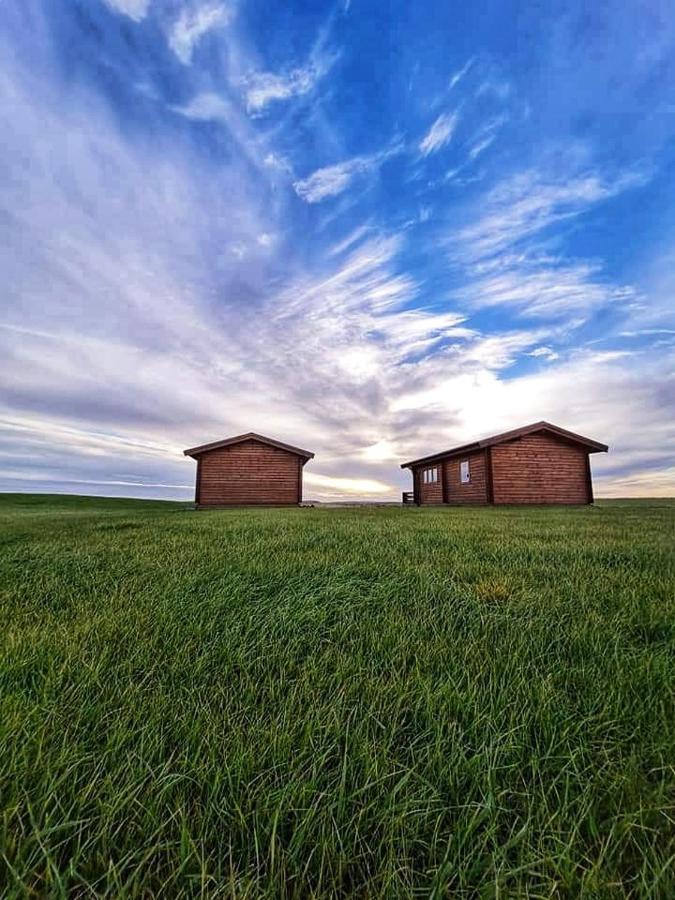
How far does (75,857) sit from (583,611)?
8.98 feet

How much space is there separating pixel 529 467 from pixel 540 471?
804 mm

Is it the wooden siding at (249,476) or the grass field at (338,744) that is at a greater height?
the wooden siding at (249,476)

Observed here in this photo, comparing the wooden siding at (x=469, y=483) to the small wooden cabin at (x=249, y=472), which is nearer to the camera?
the wooden siding at (x=469, y=483)

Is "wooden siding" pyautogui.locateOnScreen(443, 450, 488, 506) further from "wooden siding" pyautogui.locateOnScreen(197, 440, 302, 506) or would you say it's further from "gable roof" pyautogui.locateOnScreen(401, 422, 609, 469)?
"wooden siding" pyautogui.locateOnScreen(197, 440, 302, 506)

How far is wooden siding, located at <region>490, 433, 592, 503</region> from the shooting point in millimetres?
21688

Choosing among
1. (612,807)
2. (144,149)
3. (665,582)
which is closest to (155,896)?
(612,807)

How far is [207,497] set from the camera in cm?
2386

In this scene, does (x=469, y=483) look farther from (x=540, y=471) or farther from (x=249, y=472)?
(x=249, y=472)

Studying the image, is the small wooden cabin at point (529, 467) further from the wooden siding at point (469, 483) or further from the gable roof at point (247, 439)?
the gable roof at point (247, 439)

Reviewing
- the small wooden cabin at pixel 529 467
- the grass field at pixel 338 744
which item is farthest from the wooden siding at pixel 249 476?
the grass field at pixel 338 744

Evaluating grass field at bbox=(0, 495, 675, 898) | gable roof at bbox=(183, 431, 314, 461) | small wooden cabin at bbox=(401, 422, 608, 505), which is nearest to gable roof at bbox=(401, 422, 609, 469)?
small wooden cabin at bbox=(401, 422, 608, 505)

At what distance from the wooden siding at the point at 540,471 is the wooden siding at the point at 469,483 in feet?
2.98

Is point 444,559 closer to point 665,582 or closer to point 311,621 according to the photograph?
point 665,582

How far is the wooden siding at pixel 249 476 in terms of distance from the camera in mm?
24125
